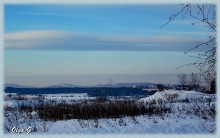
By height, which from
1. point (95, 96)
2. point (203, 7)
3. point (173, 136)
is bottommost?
point (173, 136)

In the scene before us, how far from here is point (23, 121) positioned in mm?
11492

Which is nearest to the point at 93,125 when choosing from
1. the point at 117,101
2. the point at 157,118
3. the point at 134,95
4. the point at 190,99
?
the point at 157,118

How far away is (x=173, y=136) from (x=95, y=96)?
4.60 m

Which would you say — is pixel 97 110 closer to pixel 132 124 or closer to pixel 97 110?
pixel 97 110

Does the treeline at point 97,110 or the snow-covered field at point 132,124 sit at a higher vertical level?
the treeline at point 97,110

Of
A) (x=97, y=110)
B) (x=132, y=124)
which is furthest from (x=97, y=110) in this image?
(x=132, y=124)

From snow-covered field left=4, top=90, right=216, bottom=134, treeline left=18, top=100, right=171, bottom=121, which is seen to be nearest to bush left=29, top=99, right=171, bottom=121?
treeline left=18, top=100, right=171, bottom=121

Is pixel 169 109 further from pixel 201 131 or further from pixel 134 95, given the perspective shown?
pixel 201 131

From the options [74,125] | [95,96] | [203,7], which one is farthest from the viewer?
[95,96]

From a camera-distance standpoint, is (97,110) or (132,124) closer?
(132,124)

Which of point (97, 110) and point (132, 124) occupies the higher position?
point (97, 110)

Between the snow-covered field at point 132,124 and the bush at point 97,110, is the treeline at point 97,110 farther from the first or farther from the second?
the snow-covered field at point 132,124

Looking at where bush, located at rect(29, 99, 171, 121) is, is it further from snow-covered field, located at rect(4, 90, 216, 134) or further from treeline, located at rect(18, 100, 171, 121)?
snow-covered field, located at rect(4, 90, 216, 134)

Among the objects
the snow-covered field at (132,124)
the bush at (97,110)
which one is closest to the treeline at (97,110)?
the bush at (97,110)
